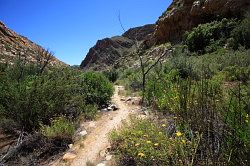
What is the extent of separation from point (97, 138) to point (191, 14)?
28434 millimetres

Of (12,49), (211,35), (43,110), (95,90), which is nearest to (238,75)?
(95,90)

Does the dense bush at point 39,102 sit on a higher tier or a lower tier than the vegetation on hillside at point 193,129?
higher

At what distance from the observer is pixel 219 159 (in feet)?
11.5

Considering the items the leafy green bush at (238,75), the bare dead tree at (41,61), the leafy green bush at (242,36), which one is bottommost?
the leafy green bush at (238,75)

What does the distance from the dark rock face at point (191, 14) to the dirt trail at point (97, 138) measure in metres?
20.8

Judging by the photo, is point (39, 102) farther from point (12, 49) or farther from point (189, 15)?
point (189, 15)

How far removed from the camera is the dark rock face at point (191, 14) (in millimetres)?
27263

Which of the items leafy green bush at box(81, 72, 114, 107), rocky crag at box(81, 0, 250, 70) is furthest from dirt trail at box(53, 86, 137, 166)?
rocky crag at box(81, 0, 250, 70)

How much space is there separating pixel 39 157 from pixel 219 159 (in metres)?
4.52

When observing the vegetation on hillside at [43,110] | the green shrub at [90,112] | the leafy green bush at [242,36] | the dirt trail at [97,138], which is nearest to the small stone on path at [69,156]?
the dirt trail at [97,138]

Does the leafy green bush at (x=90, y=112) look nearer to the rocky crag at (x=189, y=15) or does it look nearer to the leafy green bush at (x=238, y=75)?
the leafy green bush at (x=238, y=75)

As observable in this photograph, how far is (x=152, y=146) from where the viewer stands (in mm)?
4941

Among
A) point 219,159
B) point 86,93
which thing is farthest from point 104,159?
point 86,93

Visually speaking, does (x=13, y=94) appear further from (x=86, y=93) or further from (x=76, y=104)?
(x=86, y=93)
